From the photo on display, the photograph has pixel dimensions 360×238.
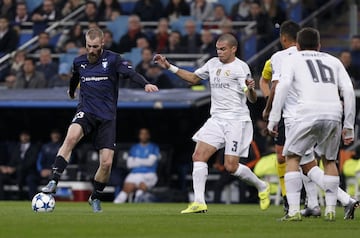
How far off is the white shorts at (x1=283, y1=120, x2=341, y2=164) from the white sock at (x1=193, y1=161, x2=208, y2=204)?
270 cm

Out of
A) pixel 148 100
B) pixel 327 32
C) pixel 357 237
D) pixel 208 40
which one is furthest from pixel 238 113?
pixel 327 32

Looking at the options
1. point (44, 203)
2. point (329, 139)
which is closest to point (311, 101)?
point (329, 139)

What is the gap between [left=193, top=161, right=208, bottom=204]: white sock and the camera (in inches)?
636

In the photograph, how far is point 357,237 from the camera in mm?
11555

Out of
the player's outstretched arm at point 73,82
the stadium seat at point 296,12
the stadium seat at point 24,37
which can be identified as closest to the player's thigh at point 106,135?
the player's outstretched arm at point 73,82

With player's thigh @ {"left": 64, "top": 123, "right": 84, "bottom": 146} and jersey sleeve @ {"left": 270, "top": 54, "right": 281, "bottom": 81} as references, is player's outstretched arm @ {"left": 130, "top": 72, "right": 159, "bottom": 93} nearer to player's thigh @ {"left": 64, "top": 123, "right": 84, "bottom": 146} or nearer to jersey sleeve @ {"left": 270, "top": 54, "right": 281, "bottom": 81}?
player's thigh @ {"left": 64, "top": 123, "right": 84, "bottom": 146}

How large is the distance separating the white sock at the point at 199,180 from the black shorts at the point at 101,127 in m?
1.16

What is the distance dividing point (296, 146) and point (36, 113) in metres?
15.0

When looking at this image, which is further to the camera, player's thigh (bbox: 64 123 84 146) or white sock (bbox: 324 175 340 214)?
player's thigh (bbox: 64 123 84 146)

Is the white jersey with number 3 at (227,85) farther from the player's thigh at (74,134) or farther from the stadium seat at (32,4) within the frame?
the stadium seat at (32,4)

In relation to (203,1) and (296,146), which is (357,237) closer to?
(296,146)

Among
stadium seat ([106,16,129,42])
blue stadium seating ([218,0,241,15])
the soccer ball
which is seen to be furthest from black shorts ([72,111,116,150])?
blue stadium seating ([218,0,241,15])

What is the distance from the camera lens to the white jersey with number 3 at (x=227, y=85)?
1648 centimetres

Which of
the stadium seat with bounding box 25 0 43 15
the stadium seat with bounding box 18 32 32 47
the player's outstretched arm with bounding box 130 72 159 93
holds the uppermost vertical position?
the stadium seat with bounding box 25 0 43 15
